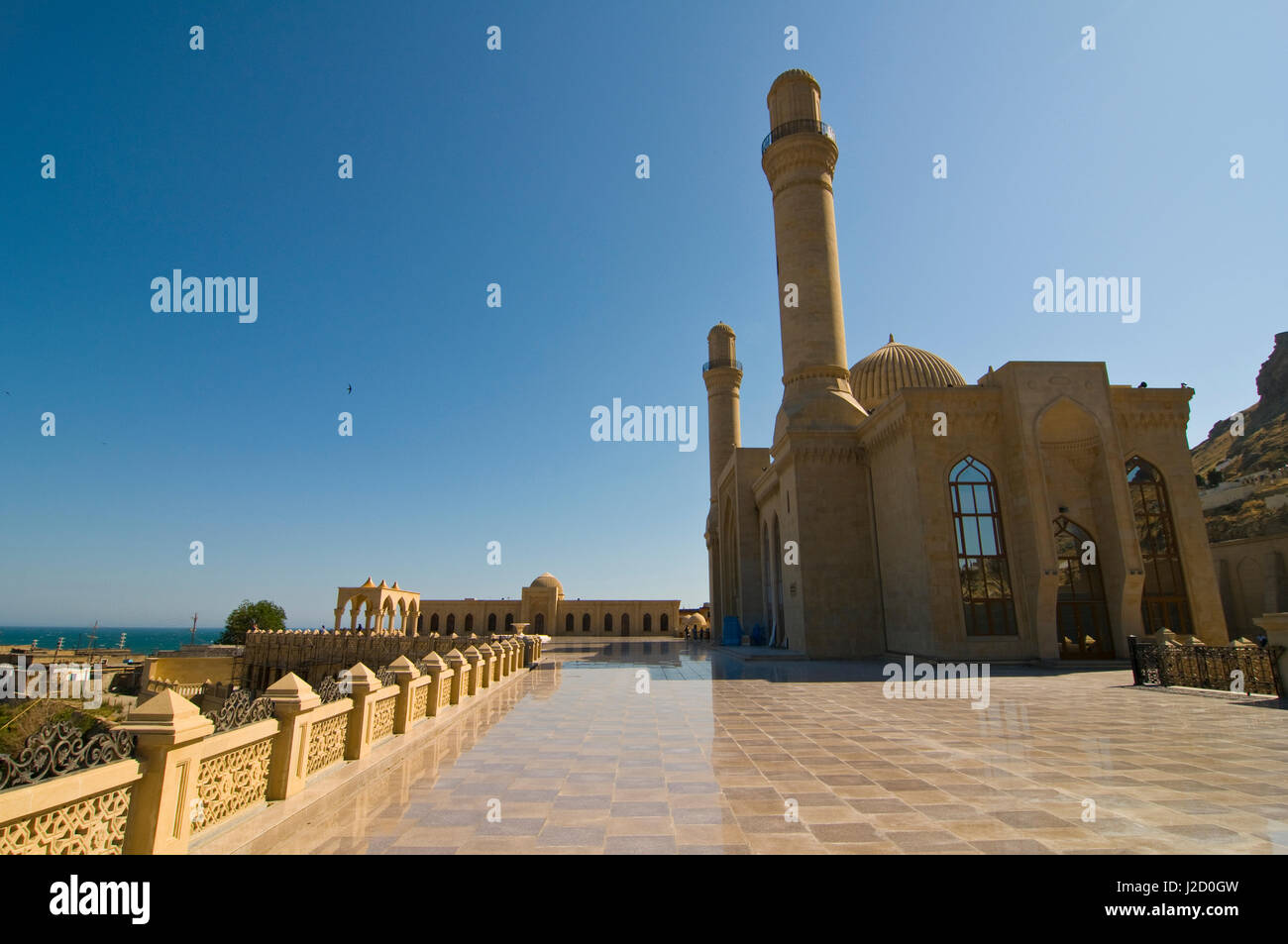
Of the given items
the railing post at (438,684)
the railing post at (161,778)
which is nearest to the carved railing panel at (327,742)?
the railing post at (161,778)

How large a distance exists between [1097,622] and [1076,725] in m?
11.9

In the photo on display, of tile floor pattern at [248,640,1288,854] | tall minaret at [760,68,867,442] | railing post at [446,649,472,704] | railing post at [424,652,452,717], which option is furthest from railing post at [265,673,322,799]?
tall minaret at [760,68,867,442]

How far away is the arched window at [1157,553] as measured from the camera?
18000mm

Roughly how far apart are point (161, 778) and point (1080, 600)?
820 inches

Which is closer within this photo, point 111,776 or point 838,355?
point 111,776

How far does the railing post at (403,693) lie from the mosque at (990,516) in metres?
13.7

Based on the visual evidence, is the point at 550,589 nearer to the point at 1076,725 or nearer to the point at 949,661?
the point at 949,661

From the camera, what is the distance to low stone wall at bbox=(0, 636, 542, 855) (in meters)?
3.03

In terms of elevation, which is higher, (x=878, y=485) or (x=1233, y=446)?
(x=1233, y=446)

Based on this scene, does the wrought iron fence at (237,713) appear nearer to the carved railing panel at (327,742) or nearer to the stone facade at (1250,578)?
the carved railing panel at (327,742)

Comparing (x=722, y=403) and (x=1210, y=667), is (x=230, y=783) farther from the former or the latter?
(x=722, y=403)

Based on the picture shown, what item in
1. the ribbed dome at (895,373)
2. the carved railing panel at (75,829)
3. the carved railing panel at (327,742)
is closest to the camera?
the carved railing panel at (75,829)
